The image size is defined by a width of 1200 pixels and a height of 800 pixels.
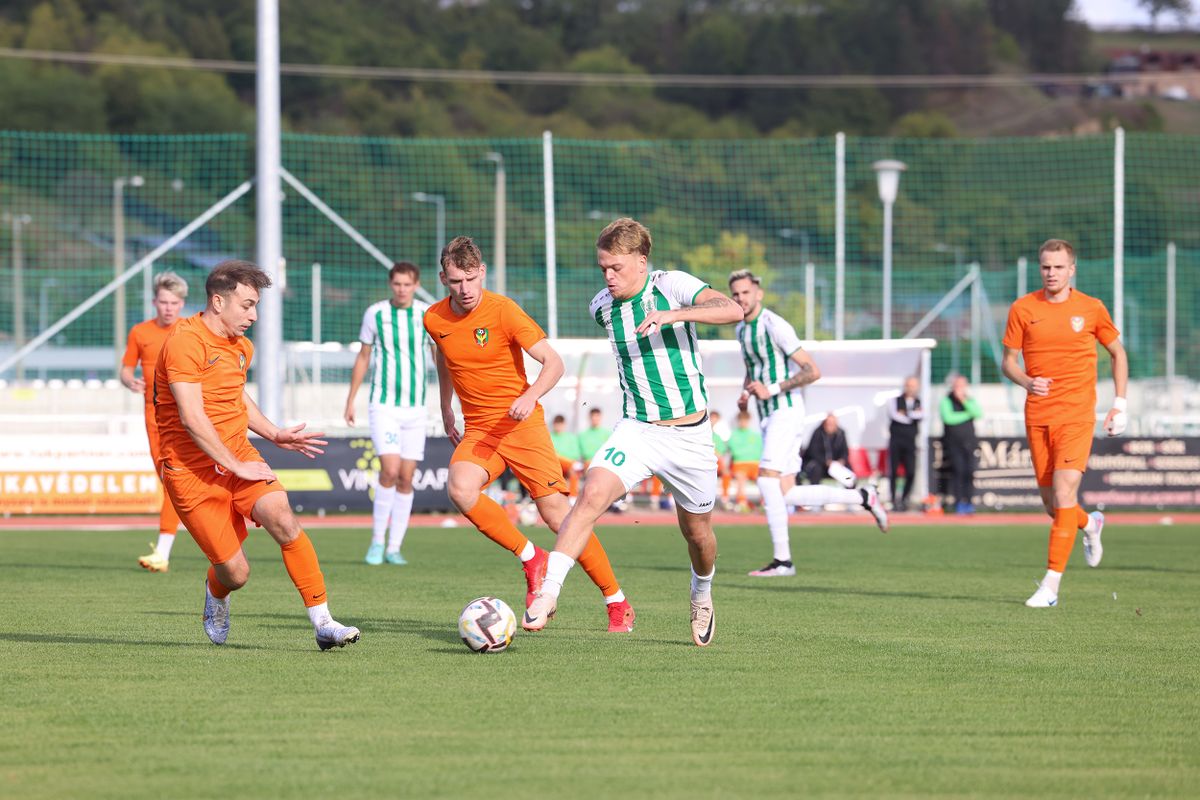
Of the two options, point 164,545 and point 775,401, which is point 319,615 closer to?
point 164,545

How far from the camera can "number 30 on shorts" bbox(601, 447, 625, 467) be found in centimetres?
743

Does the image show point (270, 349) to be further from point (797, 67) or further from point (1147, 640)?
point (797, 67)

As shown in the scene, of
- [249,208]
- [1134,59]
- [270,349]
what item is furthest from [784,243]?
[1134,59]

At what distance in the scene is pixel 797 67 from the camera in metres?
107

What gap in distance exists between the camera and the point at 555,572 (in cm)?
720

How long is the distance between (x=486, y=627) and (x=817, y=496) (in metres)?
7.10

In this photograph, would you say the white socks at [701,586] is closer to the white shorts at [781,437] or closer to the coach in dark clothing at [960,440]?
the white shorts at [781,437]

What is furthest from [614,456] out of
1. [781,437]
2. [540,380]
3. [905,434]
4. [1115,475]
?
[1115,475]

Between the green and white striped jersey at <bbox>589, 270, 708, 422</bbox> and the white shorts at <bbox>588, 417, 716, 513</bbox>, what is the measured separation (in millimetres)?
92

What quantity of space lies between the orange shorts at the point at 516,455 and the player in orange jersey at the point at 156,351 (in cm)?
314

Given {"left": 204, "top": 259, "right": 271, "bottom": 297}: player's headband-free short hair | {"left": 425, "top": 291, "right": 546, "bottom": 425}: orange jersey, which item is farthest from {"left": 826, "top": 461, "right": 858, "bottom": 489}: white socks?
{"left": 204, "top": 259, "right": 271, "bottom": 297}: player's headband-free short hair

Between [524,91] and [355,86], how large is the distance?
38.7 feet

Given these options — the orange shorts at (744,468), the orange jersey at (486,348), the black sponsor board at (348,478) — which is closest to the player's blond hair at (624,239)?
the orange jersey at (486,348)

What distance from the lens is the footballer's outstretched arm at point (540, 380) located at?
25.6ft
